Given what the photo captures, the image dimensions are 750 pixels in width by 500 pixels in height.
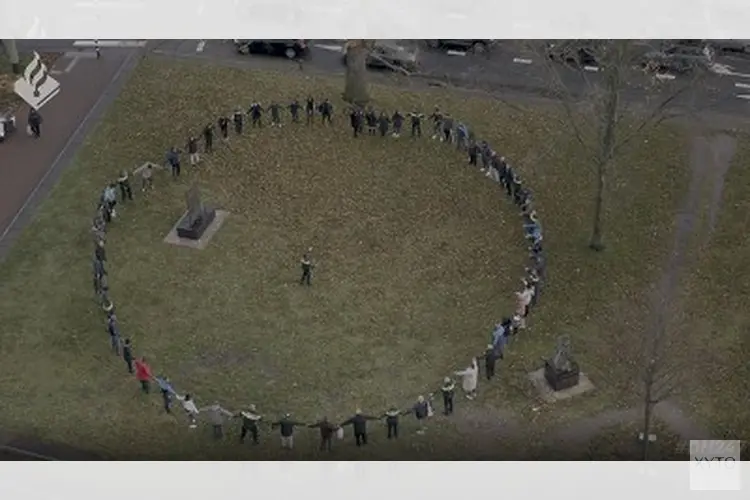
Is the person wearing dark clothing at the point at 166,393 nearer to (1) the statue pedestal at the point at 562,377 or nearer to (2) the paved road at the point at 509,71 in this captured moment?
(1) the statue pedestal at the point at 562,377

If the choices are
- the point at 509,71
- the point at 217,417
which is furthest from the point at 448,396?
the point at 509,71

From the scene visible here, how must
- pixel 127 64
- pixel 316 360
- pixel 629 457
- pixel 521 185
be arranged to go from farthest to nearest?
pixel 127 64 → pixel 521 185 → pixel 316 360 → pixel 629 457

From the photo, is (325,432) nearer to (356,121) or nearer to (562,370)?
(562,370)

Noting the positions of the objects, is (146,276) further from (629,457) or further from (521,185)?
(629,457)

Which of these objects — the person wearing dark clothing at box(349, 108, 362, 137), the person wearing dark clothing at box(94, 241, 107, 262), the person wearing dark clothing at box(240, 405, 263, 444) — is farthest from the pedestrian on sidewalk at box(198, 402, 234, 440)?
the person wearing dark clothing at box(349, 108, 362, 137)

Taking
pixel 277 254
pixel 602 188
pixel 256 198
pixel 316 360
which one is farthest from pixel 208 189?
pixel 602 188

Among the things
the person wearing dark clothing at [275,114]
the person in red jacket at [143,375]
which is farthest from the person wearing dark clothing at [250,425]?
the person wearing dark clothing at [275,114]
